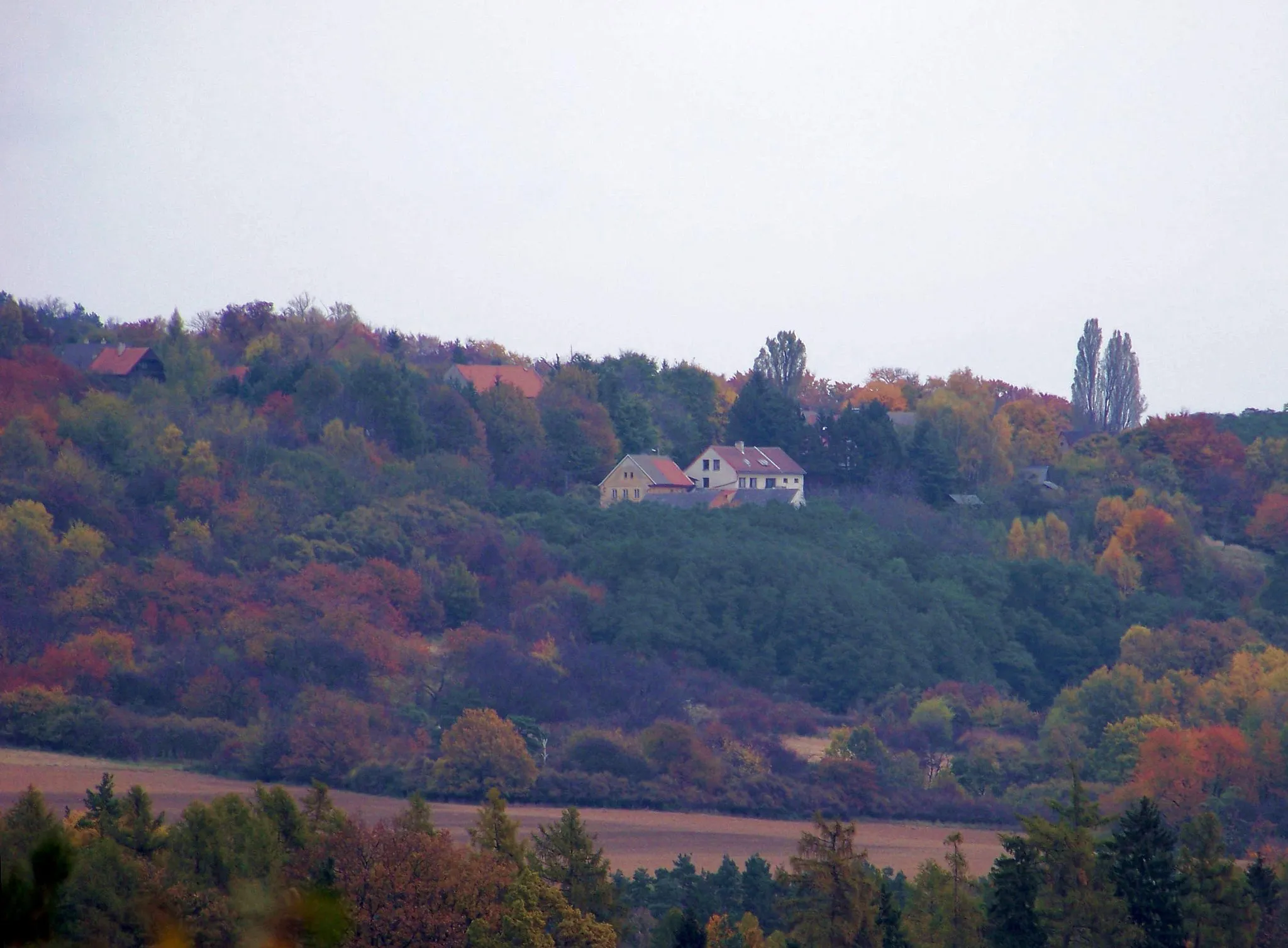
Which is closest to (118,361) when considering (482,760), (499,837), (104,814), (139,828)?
(482,760)

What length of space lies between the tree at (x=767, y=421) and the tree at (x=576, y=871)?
140 ft

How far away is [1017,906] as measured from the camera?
639 inches

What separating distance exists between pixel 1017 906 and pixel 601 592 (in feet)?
96.0

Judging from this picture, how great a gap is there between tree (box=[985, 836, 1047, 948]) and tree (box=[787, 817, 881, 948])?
4.41 feet

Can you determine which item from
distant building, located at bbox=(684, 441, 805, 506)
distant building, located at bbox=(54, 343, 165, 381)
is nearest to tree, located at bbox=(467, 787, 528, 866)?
distant building, located at bbox=(684, 441, 805, 506)

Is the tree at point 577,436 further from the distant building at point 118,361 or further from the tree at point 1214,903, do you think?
the tree at point 1214,903

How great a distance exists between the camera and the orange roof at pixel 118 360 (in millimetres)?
55000

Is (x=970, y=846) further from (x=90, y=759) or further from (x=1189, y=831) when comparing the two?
(x=90, y=759)

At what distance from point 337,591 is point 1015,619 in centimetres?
2103

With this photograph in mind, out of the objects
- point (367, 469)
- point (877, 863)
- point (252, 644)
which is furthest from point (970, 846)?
point (367, 469)

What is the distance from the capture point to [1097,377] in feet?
248

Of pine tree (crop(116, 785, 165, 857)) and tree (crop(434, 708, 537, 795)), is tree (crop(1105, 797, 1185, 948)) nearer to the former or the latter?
pine tree (crop(116, 785, 165, 857))

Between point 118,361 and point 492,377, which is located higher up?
point 492,377

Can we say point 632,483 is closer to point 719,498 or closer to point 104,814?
point 719,498
